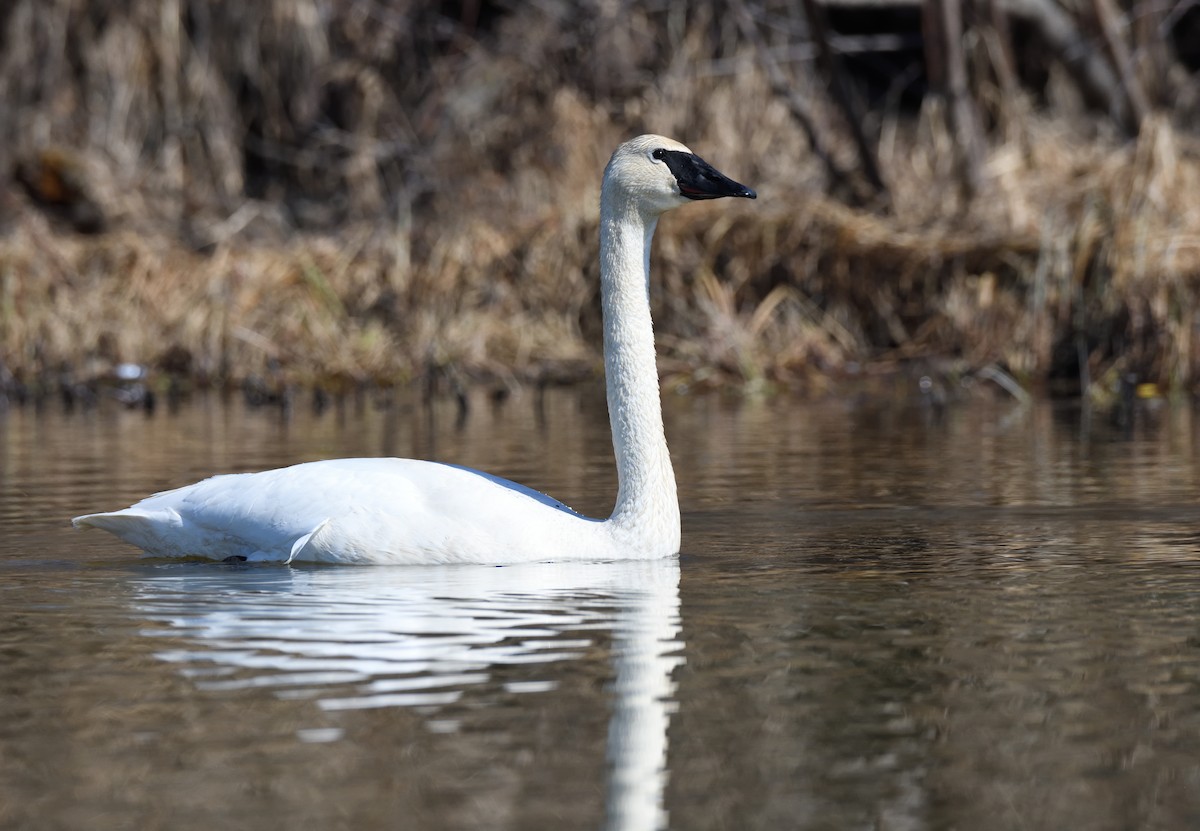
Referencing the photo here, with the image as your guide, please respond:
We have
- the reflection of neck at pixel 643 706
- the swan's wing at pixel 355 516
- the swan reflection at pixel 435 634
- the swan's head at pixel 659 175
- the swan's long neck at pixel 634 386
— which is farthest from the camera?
the swan's head at pixel 659 175

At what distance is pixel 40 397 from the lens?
49.2 ft

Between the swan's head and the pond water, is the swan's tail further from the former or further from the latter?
the swan's head

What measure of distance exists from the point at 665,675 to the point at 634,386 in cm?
233

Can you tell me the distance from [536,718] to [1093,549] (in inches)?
119

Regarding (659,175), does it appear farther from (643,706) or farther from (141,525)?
(643,706)

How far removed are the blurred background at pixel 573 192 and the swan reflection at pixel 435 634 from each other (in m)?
7.47

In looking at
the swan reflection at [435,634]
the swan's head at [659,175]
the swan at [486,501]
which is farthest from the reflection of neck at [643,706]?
the swan's head at [659,175]

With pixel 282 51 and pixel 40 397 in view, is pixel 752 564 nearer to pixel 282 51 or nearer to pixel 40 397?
pixel 40 397

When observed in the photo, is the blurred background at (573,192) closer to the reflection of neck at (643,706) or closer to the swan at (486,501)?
the swan at (486,501)

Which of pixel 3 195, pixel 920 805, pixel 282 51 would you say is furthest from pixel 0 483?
pixel 282 51

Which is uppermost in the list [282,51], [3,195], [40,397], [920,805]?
[282,51]

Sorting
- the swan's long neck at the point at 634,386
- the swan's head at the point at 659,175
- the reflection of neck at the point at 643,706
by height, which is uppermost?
the swan's head at the point at 659,175

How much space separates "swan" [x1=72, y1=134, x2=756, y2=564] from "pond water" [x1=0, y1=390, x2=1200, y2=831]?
94 mm

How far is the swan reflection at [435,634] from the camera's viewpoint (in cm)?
436
